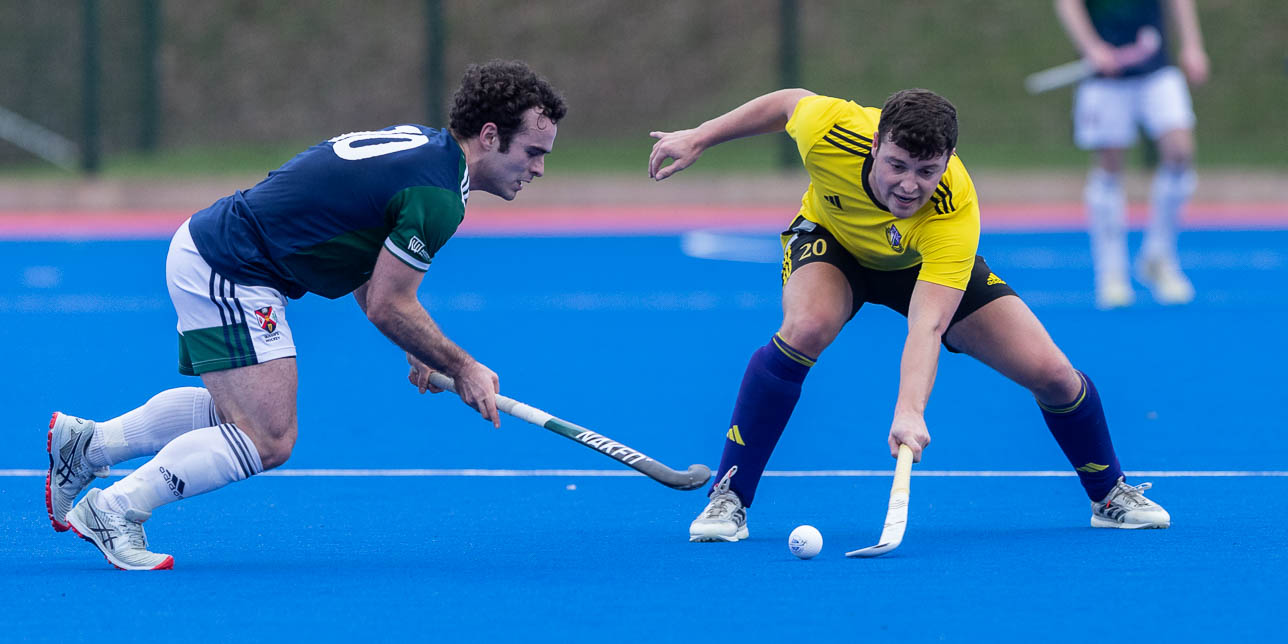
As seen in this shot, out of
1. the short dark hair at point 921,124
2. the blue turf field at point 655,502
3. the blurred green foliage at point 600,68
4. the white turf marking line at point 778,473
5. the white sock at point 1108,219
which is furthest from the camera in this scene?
the blurred green foliage at point 600,68

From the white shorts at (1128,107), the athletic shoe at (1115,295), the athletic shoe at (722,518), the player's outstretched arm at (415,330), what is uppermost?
the white shorts at (1128,107)

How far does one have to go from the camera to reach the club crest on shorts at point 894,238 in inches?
160

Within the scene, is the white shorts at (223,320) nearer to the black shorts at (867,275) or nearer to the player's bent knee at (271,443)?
the player's bent knee at (271,443)

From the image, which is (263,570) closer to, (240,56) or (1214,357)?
(1214,357)

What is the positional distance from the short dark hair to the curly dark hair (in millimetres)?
752

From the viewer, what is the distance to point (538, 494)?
15.6ft

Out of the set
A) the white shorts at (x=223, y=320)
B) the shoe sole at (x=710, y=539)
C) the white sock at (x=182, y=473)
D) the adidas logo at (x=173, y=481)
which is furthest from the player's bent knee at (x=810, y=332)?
the adidas logo at (x=173, y=481)

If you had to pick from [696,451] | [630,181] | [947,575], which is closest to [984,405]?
[696,451]

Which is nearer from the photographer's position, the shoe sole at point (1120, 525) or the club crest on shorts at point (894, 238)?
the club crest on shorts at point (894, 238)

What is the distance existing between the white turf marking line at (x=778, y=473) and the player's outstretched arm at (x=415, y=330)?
3.70 ft

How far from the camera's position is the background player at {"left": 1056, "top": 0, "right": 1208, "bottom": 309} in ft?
27.8

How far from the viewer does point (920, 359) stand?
3902 millimetres

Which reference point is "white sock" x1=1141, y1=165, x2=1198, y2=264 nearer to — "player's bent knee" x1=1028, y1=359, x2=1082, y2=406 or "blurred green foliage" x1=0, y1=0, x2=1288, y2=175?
"player's bent knee" x1=1028, y1=359, x2=1082, y2=406

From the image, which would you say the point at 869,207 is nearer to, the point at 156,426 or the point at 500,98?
the point at 500,98
